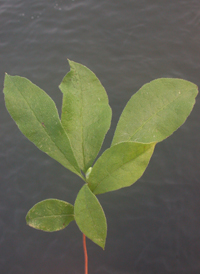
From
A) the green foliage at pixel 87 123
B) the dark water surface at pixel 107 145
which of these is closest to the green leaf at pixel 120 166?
the green foliage at pixel 87 123

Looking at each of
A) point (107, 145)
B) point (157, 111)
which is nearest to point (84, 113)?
point (157, 111)

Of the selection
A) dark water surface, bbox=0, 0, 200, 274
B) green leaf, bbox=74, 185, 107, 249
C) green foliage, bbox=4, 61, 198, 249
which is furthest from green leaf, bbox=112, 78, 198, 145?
dark water surface, bbox=0, 0, 200, 274

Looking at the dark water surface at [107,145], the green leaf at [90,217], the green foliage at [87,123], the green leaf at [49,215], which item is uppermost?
the green foliage at [87,123]

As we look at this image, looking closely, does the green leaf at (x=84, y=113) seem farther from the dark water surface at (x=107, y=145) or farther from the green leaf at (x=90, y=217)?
the dark water surface at (x=107, y=145)

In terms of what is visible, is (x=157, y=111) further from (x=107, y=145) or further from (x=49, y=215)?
(x=107, y=145)

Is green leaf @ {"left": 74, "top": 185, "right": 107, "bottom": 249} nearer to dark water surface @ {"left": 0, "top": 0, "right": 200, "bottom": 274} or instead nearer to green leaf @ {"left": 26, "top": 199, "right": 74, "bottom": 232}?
green leaf @ {"left": 26, "top": 199, "right": 74, "bottom": 232}

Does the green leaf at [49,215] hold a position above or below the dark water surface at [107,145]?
above

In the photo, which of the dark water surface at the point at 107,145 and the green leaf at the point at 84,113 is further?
the dark water surface at the point at 107,145
